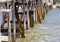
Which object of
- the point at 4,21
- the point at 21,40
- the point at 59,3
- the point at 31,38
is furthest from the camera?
the point at 59,3

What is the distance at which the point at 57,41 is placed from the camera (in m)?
9.80

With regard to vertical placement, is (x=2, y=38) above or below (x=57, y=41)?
above

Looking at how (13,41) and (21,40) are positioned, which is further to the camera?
(21,40)

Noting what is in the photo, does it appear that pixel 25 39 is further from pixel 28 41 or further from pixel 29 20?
pixel 29 20

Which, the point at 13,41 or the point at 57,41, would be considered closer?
the point at 13,41

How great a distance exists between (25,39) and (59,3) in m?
48.6

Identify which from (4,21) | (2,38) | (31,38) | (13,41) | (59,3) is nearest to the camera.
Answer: (2,38)

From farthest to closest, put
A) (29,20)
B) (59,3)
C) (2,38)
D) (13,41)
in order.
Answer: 1. (59,3)
2. (29,20)
3. (13,41)
4. (2,38)

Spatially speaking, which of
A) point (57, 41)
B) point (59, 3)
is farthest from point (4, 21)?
point (59, 3)

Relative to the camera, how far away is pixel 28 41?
9586mm

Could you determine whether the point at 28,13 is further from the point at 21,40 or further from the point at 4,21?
the point at 21,40

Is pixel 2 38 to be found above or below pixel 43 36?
above

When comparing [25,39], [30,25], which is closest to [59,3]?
[30,25]

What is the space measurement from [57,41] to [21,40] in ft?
4.96
